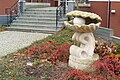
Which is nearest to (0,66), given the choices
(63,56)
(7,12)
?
(63,56)

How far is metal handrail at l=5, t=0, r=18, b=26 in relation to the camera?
15.1 m

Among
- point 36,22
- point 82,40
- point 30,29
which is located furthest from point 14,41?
point 82,40

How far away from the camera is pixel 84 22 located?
23.1ft

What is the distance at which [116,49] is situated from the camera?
8312mm

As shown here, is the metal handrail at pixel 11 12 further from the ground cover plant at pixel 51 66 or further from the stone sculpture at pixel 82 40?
the stone sculpture at pixel 82 40

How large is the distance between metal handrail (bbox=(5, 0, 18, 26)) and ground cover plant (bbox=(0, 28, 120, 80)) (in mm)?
6324

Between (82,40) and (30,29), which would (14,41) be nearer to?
(30,29)

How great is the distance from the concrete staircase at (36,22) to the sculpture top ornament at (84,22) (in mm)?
5902

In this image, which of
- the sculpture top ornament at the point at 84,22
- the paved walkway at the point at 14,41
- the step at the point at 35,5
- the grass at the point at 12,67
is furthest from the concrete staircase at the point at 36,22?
the sculpture top ornament at the point at 84,22

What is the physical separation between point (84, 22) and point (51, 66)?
1391 mm

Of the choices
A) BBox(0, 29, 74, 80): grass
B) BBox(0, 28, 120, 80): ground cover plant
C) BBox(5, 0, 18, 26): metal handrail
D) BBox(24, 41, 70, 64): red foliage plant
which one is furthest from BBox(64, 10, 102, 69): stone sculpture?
BBox(5, 0, 18, 26): metal handrail

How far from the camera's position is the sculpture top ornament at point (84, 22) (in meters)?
6.69

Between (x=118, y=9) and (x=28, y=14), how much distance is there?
594 cm

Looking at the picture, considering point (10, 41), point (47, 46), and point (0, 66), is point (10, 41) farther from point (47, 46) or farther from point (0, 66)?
point (0, 66)
